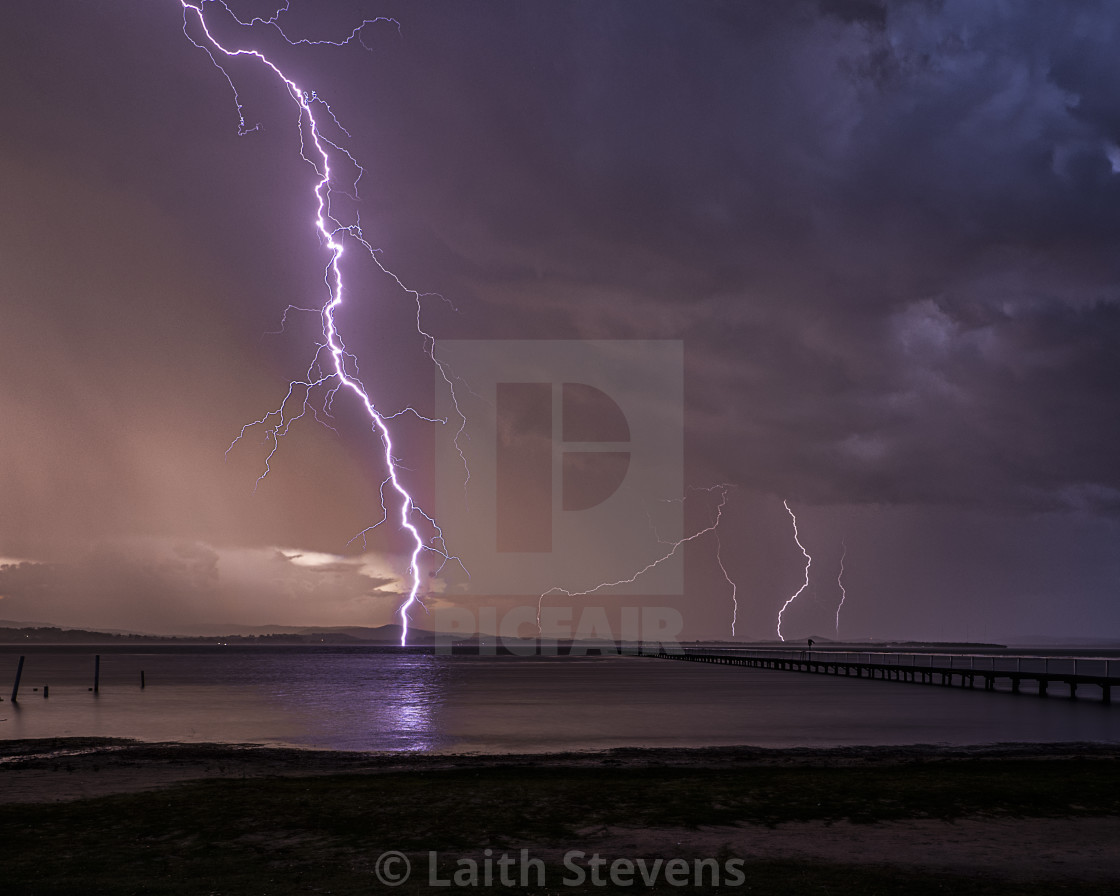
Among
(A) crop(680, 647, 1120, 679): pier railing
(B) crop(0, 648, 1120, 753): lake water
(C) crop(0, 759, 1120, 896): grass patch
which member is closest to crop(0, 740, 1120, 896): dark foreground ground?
(C) crop(0, 759, 1120, 896): grass patch

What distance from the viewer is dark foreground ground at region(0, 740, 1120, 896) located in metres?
10.9

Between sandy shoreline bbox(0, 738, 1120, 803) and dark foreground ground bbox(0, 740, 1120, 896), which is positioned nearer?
dark foreground ground bbox(0, 740, 1120, 896)

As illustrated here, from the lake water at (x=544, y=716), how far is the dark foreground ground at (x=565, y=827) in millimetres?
8170

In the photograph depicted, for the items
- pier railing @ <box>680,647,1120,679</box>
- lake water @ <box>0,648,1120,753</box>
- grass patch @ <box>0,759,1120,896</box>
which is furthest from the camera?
pier railing @ <box>680,647,1120,679</box>

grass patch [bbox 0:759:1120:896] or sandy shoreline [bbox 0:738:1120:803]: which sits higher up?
grass patch [bbox 0:759:1120:896]

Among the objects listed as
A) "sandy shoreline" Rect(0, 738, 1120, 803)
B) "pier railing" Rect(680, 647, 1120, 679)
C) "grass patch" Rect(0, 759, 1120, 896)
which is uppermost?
"grass patch" Rect(0, 759, 1120, 896)

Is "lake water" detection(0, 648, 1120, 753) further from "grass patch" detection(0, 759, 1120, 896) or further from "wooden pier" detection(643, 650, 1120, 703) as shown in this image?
"grass patch" detection(0, 759, 1120, 896)

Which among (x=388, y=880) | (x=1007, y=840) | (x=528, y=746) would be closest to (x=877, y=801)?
(x=1007, y=840)

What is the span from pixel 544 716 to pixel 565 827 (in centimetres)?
2635

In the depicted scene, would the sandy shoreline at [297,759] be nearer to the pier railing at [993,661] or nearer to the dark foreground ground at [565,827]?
the dark foreground ground at [565,827]

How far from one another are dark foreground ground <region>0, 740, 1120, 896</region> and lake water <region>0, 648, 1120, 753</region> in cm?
817

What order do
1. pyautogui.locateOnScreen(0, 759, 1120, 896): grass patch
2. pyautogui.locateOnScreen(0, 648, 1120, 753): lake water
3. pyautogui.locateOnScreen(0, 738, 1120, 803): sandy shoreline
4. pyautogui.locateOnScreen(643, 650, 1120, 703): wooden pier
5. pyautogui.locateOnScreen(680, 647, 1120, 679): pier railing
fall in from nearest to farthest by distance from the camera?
pyautogui.locateOnScreen(0, 759, 1120, 896): grass patch, pyautogui.locateOnScreen(0, 738, 1120, 803): sandy shoreline, pyautogui.locateOnScreen(0, 648, 1120, 753): lake water, pyautogui.locateOnScreen(643, 650, 1120, 703): wooden pier, pyautogui.locateOnScreen(680, 647, 1120, 679): pier railing

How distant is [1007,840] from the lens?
13.1m

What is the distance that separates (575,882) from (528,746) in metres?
18.0
